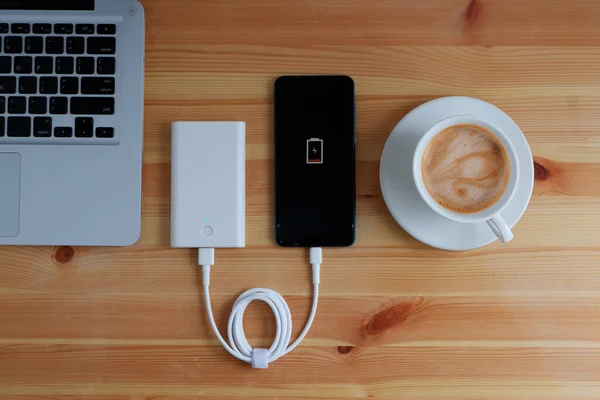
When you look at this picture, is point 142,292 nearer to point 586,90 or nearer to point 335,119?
point 335,119

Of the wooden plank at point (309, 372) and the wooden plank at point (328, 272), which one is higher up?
the wooden plank at point (328, 272)

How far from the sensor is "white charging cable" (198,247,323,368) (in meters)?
0.66

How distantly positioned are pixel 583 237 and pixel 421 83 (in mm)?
282

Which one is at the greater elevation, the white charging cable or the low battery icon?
the low battery icon

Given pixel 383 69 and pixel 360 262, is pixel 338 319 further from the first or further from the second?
pixel 383 69

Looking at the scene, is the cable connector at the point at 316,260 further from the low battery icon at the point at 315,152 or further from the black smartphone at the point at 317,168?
the low battery icon at the point at 315,152

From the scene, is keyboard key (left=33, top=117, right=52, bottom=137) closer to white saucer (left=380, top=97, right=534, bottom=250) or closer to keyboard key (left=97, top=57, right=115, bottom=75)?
keyboard key (left=97, top=57, right=115, bottom=75)

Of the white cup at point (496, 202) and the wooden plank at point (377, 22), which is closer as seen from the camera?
the white cup at point (496, 202)

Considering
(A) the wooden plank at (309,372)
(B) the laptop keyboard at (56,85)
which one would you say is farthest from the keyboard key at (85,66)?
(A) the wooden plank at (309,372)

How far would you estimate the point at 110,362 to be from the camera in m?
0.68

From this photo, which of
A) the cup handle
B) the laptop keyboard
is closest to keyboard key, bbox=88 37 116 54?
the laptop keyboard

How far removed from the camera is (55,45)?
2.21 ft

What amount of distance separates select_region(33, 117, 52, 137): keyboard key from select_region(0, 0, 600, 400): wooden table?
0.12 m

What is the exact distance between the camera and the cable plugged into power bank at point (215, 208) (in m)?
0.67
